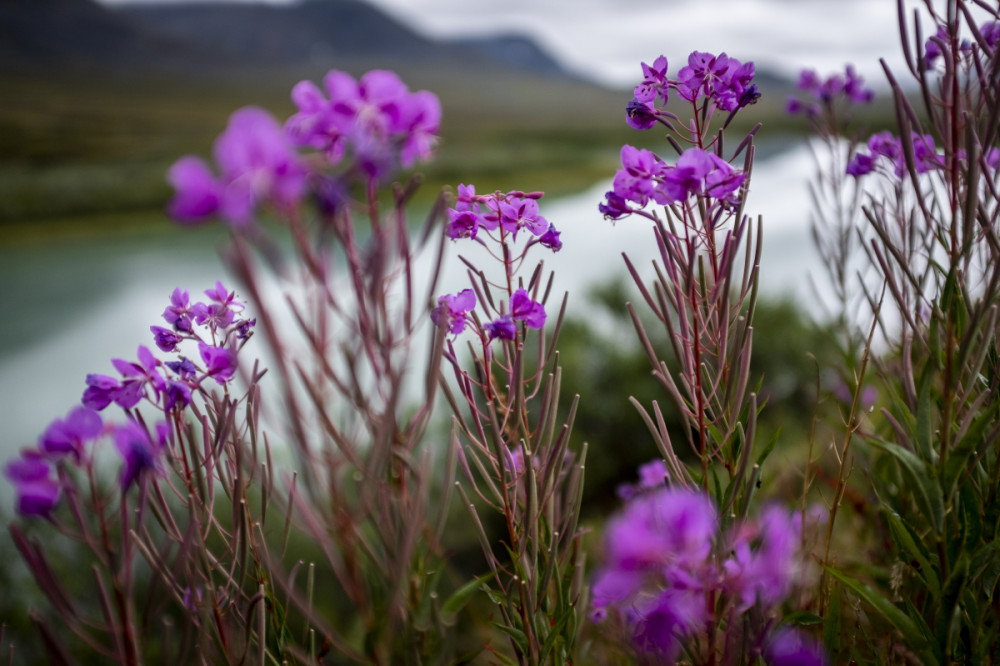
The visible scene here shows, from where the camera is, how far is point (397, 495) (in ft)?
2.09

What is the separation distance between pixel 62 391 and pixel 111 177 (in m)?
9.44

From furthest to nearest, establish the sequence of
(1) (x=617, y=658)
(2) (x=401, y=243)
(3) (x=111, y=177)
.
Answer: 1. (3) (x=111, y=177)
2. (1) (x=617, y=658)
3. (2) (x=401, y=243)

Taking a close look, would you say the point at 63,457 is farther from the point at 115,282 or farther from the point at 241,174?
the point at 115,282

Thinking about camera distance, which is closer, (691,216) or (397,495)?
(397,495)

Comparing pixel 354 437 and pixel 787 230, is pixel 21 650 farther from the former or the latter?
pixel 787 230

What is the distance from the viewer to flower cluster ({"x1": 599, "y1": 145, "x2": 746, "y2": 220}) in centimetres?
70

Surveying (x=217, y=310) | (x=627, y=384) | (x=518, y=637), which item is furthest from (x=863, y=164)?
(x=627, y=384)

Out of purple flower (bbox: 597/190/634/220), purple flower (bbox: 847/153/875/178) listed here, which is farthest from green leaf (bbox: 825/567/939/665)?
purple flower (bbox: 847/153/875/178)

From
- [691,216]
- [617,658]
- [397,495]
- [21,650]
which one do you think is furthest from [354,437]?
[21,650]

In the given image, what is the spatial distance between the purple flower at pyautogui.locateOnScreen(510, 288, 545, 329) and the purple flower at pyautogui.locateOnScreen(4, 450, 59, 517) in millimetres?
548

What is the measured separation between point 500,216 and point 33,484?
605 millimetres

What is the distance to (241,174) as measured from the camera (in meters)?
0.41

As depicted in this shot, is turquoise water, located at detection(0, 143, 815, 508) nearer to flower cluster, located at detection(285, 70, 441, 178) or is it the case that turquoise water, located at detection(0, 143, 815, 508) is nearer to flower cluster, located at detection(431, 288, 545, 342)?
flower cluster, located at detection(431, 288, 545, 342)

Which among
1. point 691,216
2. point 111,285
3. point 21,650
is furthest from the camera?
point 111,285
